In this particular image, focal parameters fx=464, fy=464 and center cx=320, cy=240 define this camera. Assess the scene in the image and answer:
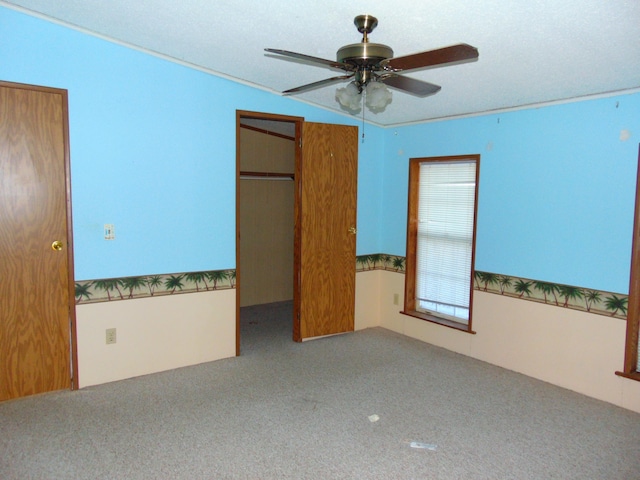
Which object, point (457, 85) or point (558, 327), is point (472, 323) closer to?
point (558, 327)

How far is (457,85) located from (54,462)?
342 centimetres

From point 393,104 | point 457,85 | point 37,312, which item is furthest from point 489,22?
point 37,312

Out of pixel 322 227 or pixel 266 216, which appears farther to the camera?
pixel 266 216

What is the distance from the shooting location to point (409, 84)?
2488 mm

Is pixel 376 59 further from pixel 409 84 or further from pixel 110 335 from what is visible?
pixel 110 335

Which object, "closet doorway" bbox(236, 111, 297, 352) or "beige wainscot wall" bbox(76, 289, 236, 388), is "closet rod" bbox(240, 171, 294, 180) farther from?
"beige wainscot wall" bbox(76, 289, 236, 388)

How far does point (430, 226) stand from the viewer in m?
4.51

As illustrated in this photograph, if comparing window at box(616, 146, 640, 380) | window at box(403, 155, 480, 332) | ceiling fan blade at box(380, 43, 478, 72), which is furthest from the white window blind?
ceiling fan blade at box(380, 43, 478, 72)

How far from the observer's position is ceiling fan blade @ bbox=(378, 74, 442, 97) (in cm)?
238

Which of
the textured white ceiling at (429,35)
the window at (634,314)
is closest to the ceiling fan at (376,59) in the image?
the textured white ceiling at (429,35)

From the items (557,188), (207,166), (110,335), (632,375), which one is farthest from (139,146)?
(632,375)

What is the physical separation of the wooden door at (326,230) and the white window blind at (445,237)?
0.68m

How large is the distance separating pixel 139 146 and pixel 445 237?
2765mm

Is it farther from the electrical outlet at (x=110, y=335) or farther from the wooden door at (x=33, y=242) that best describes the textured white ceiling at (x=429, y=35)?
the electrical outlet at (x=110, y=335)
